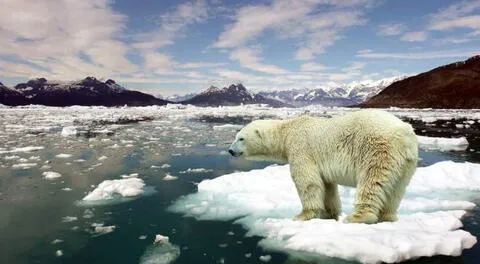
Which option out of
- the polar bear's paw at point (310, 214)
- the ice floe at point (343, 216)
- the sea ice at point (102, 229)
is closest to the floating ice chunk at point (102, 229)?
the sea ice at point (102, 229)

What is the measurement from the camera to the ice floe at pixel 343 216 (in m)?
5.24

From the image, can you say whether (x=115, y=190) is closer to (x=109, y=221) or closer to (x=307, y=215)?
(x=109, y=221)

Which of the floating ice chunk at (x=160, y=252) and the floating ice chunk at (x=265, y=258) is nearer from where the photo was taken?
the floating ice chunk at (x=265, y=258)

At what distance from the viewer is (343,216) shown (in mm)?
7031

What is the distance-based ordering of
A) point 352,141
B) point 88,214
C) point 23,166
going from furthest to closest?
1. point 23,166
2. point 88,214
3. point 352,141

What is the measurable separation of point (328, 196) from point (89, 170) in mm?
9429

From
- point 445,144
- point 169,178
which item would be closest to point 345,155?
point 169,178

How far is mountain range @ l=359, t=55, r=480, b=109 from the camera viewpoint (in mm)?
121750

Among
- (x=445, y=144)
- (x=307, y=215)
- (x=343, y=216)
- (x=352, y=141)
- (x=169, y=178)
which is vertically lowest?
(x=445, y=144)

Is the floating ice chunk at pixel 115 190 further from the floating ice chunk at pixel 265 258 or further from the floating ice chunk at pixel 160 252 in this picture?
the floating ice chunk at pixel 265 258

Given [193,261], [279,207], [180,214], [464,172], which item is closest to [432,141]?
[464,172]

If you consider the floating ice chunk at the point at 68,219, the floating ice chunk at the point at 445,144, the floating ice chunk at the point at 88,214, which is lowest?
the floating ice chunk at the point at 445,144

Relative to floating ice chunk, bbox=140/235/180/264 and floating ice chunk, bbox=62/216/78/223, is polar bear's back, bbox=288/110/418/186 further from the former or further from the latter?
floating ice chunk, bbox=62/216/78/223

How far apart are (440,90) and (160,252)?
490 ft
